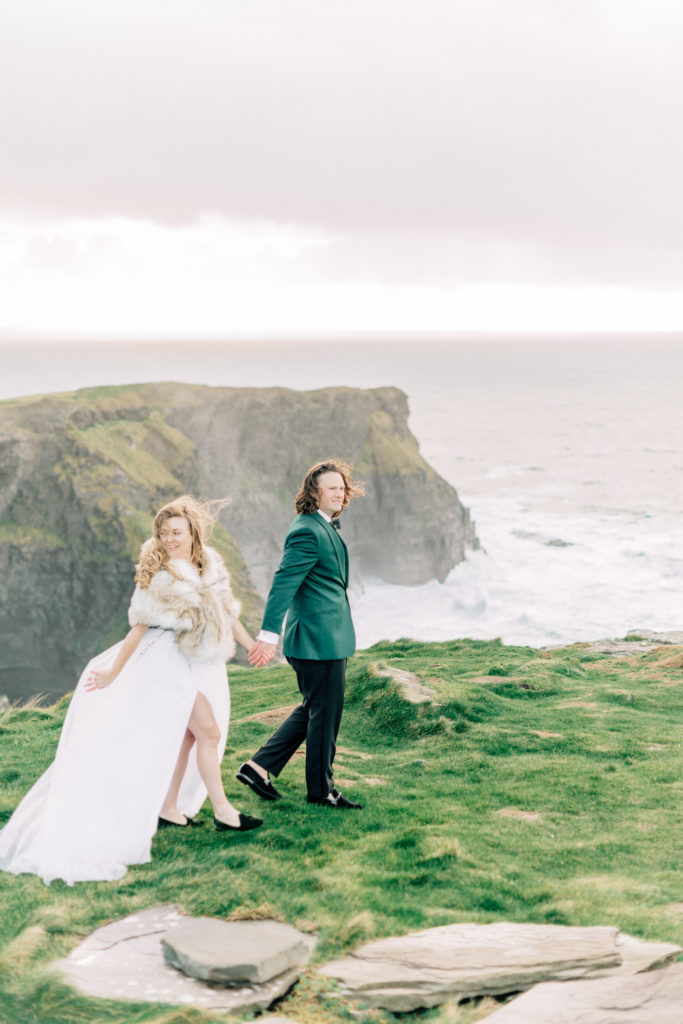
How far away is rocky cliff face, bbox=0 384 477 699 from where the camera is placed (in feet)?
156

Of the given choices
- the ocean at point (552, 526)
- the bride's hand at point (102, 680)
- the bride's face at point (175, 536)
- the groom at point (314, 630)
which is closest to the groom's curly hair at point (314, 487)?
the groom at point (314, 630)

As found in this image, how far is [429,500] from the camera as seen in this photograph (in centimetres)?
6825

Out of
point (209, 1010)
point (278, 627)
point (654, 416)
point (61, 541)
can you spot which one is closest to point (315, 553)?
point (278, 627)

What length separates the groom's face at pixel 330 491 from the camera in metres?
7.32

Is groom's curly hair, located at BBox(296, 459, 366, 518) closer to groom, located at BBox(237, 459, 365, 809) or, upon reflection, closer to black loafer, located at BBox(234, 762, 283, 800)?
groom, located at BBox(237, 459, 365, 809)

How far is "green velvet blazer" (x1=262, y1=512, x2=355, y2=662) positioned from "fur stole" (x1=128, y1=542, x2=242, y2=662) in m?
0.45

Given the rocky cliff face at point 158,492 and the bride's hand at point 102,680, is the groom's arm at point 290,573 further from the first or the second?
the rocky cliff face at point 158,492

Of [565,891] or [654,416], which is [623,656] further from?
[654,416]

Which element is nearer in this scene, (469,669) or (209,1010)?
(209,1010)

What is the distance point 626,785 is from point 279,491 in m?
61.2

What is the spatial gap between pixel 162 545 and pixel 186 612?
24.1 inches

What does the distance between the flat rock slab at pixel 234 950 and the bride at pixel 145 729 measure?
4.49 ft

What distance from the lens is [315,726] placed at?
7320mm

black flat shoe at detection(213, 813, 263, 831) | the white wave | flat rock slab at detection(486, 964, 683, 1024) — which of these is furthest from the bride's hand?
the white wave
